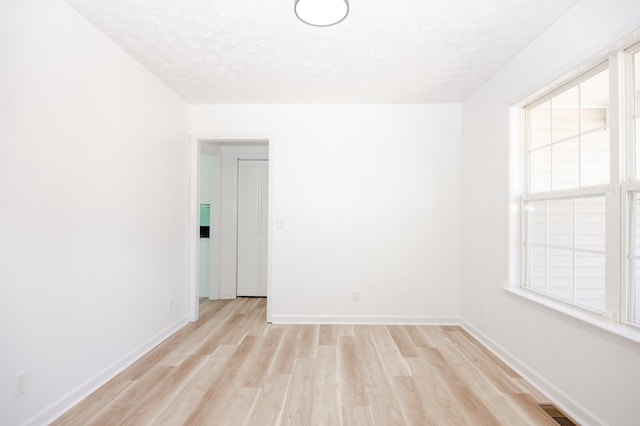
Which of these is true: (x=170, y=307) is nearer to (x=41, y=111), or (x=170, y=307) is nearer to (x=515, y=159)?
(x=41, y=111)

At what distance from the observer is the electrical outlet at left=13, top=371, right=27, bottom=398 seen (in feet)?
5.57

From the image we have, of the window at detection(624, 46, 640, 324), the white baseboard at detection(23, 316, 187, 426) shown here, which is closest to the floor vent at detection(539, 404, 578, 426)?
the window at detection(624, 46, 640, 324)

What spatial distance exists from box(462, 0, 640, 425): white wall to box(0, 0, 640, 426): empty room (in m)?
0.02

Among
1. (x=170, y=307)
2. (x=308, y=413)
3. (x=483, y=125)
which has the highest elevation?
(x=483, y=125)

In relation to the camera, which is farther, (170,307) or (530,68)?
(170,307)

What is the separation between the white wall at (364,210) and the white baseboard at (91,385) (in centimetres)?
137

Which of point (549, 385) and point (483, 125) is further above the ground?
point (483, 125)

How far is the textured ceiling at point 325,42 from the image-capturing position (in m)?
2.10

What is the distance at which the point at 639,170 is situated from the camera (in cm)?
174

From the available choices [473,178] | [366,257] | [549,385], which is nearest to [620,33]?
[473,178]

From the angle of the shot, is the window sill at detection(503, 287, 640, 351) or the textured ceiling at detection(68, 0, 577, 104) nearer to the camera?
the window sill at detection(503, 287, 640, 351)

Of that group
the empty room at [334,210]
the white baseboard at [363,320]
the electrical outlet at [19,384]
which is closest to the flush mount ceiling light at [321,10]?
the empty room at [334,210]

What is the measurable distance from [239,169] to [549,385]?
15.0 ft

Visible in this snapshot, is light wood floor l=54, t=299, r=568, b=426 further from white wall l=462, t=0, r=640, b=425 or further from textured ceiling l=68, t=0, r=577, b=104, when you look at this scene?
textured ceiling l=68, t=0, r=577, b=104
